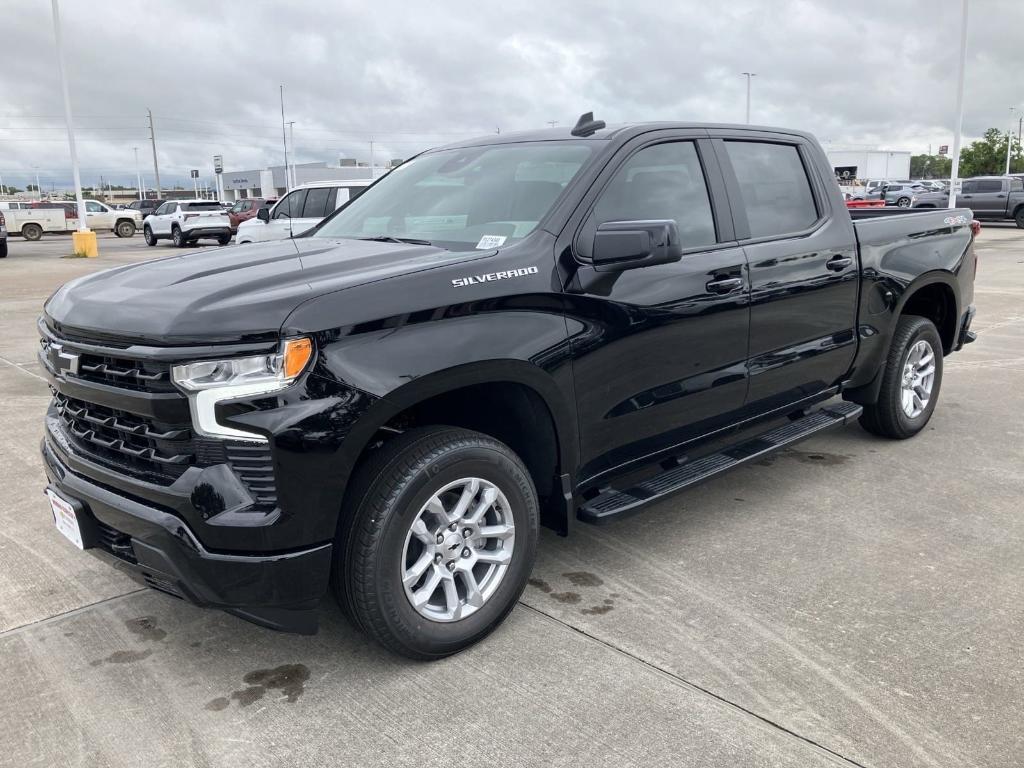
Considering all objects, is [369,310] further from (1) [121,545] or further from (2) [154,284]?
(1) [121,545]

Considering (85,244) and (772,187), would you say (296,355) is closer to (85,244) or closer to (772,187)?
(772,187)

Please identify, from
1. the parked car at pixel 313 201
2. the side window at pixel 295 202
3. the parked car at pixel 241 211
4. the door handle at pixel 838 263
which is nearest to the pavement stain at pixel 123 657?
the door handle at pixel 838 263

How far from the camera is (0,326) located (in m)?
10.7

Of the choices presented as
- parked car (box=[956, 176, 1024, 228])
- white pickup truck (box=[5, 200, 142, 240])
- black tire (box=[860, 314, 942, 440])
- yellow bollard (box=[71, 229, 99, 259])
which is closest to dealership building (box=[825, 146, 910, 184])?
parked car (box=[956, 176, 1024, 228])

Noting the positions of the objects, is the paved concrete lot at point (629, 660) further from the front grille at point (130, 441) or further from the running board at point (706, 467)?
the front grille at point (130, 441)

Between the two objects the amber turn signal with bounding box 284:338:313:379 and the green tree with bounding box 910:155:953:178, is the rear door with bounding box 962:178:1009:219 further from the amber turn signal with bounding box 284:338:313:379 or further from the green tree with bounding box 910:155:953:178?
the green tree with bounding box 910:155:953:178

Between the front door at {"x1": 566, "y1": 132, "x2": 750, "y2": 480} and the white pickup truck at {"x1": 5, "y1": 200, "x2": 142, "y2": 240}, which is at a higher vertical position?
the white pickup truck at {"x1": 5, "y1": 200, "x2": 142, "y2": 240}

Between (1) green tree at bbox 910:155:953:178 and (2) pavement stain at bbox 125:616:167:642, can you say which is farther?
(1) green tree at bbox 910:155:953:178

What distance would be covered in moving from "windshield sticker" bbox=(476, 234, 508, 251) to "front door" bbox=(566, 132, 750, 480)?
288mm

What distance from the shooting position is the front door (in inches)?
131

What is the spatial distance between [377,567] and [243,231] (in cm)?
1644

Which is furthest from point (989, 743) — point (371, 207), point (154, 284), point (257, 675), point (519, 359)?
point (371, 207)

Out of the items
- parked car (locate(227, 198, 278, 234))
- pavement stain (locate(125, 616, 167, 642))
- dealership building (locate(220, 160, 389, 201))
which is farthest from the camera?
dealership building (locate(220, 160, 389, 201))

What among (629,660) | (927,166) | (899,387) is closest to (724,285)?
(629,660)
